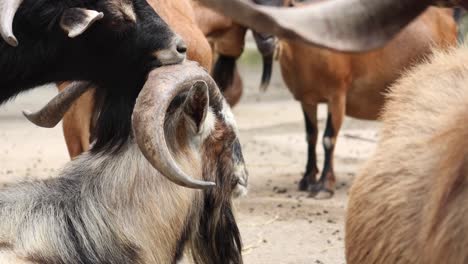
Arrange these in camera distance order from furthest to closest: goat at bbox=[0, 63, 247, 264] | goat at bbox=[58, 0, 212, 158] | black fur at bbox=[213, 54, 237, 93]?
black fur at bbox=[213, 54, 237, 93] → goat at bbox=[58, 0, 212, 158] → goat at bbox=[0, 63, 247, 264]

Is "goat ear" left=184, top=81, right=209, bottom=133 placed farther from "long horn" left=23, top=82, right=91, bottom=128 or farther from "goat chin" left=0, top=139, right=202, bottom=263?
"long horn" left=23, top=82, right=91, bottom=128

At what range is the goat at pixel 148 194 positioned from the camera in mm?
3596

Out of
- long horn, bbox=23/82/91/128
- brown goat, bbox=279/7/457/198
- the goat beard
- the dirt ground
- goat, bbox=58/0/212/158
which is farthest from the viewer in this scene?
brown goat, bbox=279/7/457/198

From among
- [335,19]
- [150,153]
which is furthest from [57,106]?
[335,19]

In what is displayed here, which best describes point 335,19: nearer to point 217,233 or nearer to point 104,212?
point 104,212

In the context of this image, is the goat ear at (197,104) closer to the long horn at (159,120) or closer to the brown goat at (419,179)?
the long horn at (159,120)

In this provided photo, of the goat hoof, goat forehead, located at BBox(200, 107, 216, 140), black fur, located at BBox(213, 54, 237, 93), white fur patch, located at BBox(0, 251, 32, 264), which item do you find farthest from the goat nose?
black fur, located at BBox(213, 54, 237, 93)

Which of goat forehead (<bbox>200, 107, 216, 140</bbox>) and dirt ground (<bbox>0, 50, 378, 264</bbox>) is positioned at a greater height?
goat forehead (<bbox>200, 107, 216, 140</bbox>)

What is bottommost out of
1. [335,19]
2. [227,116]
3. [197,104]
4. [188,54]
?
[188,54]

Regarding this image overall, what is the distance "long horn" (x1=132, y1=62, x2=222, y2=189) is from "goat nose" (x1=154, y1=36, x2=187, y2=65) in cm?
13

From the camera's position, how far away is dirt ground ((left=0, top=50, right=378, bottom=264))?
6.59 metres

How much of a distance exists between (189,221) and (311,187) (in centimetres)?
512

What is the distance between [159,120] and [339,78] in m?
5.74

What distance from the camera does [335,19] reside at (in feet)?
7.70
